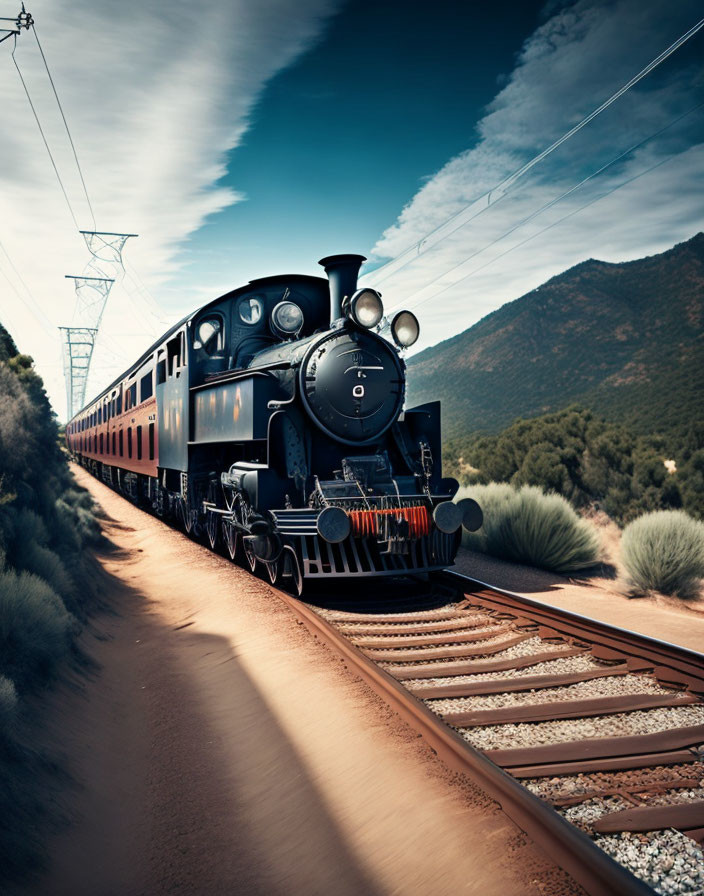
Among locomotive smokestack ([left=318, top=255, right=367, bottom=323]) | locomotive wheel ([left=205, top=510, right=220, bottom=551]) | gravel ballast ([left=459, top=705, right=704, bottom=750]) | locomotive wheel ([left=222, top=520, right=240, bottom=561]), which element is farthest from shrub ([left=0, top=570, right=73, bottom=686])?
locomotive smokestack ([left=318, top=255, right=367, bottom=323])

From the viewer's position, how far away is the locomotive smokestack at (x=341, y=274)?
8195 mm

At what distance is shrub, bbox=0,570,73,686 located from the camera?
4438 mm

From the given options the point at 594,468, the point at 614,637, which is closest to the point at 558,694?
the point at 614,637

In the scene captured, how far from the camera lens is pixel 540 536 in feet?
33.0

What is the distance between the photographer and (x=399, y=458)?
867 cm

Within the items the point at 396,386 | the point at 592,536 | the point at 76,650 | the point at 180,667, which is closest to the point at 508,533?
the point at 592,536

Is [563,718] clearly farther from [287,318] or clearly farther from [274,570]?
[287,318]

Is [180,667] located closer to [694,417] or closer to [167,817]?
[167,817]

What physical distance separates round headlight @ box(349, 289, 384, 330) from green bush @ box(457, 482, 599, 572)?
444 cm

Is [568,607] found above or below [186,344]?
below

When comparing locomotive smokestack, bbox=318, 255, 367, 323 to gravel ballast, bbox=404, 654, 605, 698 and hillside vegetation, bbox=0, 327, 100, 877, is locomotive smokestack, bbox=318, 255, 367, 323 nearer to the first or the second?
hillside vegetation, bbox=0, 327, 100, 877

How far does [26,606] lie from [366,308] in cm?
478

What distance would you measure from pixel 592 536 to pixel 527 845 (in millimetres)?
8271

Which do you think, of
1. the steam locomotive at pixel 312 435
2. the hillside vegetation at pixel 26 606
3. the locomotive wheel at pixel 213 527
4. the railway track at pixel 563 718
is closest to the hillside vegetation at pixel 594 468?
the steam locomotive at pixel 312 435
